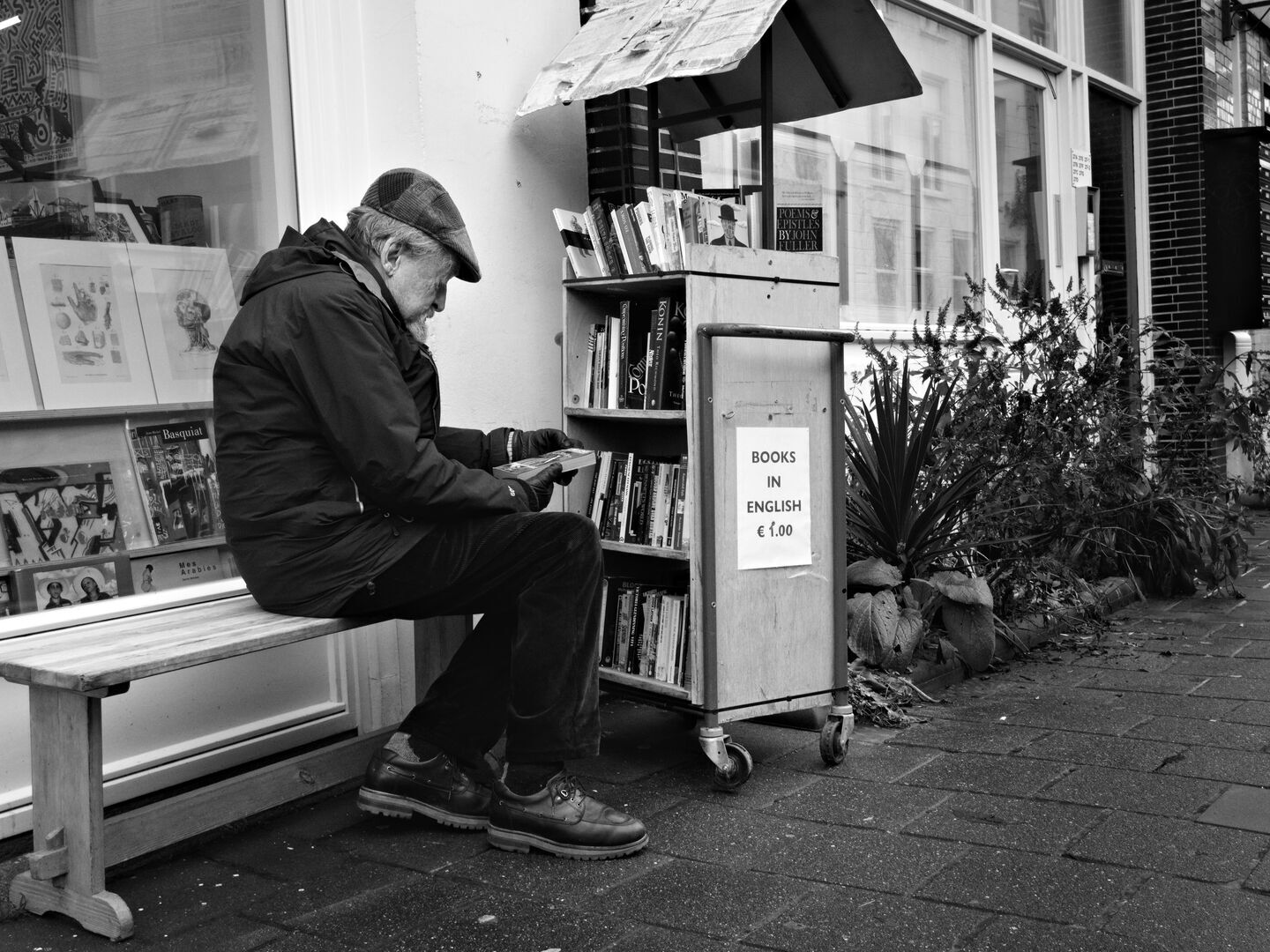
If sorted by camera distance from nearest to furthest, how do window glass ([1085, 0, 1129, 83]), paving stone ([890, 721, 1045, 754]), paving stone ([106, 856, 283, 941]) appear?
1. paving stone ([106, 856, 283, 941])
2. paving stone ([890, 721, 1045, 754])
3. window glass ([1085, 0, 1129, 83])

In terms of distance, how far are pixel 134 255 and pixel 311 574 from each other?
1325mm

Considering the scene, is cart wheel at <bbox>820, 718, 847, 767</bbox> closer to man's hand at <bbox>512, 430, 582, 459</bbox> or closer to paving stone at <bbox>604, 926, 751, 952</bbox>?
man's hand at <bbox>512, 430, 582, 459</bbox>

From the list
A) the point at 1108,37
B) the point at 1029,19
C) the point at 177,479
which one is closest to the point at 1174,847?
the point at 177,479

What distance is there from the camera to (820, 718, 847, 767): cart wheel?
4.02 m

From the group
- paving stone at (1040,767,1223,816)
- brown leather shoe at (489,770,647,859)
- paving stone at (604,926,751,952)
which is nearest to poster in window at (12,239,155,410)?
brown leather shoe at (489,770,647,859)

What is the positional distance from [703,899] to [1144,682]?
278cm

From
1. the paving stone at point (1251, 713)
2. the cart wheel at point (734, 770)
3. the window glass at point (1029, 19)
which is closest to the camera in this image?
the cart wheel at point (734, 770)

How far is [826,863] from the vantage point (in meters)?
3.20

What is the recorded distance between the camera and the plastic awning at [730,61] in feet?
12.9

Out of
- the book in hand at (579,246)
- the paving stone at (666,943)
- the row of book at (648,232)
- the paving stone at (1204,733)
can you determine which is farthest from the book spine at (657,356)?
the paving stone at (1204,733)

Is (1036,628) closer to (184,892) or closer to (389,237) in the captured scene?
(389,237)

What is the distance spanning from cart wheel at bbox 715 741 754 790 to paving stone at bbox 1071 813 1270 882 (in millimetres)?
952

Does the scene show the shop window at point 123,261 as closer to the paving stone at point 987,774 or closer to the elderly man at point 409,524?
the elderly man at point 409,524

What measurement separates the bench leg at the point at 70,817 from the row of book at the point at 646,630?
1655 mm
